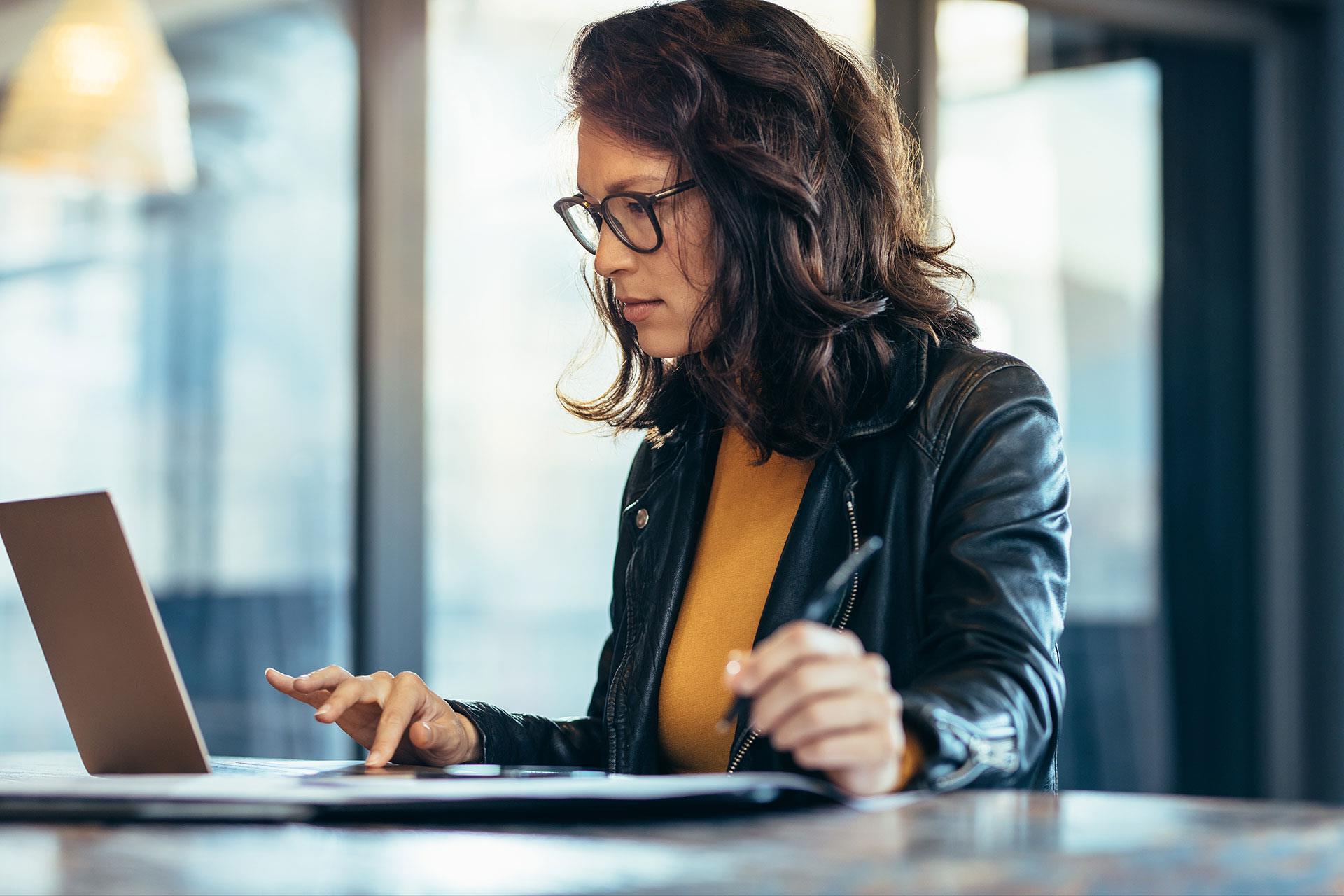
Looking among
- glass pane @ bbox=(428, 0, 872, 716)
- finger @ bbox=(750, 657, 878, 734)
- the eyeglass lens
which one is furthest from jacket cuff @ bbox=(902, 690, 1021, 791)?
glass pane @ bbox=(428, 0, 872, 716)

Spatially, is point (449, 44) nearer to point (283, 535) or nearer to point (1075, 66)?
point (283, 535)

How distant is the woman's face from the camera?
4.39 ft

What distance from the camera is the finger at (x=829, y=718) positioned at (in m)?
0.71

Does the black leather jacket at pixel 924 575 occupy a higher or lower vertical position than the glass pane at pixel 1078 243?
lower

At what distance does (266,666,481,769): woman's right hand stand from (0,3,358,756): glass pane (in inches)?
54.8

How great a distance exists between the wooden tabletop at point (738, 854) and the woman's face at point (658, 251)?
76 centimetres

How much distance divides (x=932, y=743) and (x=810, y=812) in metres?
0.17

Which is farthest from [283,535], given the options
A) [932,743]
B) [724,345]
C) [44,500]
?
[932,743]

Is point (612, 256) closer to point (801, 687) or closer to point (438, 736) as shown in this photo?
point (438, 736)

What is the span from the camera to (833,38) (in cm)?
152

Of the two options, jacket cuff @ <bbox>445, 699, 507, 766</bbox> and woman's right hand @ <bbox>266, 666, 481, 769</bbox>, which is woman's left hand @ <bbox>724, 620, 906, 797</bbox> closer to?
woman's right hand @ <bbox>266, 666, 481, 769</bbox>

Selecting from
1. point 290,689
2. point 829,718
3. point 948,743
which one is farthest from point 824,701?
point 290,689

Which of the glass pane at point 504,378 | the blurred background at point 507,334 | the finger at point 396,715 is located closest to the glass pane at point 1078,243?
the blurred background at point 507,334

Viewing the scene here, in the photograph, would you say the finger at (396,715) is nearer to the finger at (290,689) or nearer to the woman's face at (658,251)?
the finger at (290,689)
